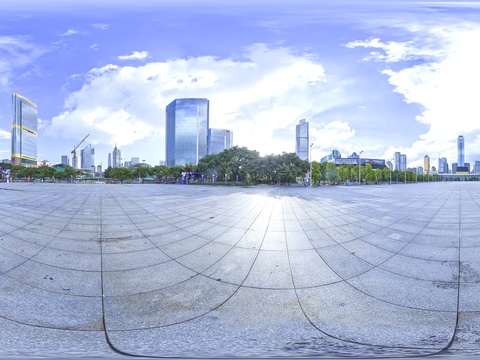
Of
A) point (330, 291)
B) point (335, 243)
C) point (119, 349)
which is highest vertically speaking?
point (335, 243)

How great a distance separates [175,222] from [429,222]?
552cm

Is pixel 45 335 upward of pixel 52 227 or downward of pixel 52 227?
downward

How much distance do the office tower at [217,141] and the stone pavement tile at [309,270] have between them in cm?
7628

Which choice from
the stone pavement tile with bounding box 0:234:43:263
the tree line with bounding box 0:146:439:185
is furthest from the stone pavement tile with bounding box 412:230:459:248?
the tree line with bounding box 0:146:439:185

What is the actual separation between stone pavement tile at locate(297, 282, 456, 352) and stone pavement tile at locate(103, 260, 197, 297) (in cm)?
170

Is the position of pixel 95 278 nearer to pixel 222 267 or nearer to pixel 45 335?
pixel 45 335

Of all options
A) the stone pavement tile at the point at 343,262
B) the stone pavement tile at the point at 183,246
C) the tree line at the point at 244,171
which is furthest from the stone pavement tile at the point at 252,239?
the tree line at the point at 244,171

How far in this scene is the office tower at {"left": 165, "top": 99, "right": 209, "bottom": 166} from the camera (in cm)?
6109

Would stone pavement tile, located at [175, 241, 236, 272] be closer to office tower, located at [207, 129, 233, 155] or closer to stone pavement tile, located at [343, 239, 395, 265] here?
stone pavement tile, located at [343, 239, 395, 265]

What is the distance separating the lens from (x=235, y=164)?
3866 centimetres

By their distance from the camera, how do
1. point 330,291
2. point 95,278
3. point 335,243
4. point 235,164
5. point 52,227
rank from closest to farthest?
point 330,291
point 95,278
point 335,243
point 52,227
point 235,164

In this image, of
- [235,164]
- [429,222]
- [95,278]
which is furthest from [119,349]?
[235,164]

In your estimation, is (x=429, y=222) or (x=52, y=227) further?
(x=429, y=222)

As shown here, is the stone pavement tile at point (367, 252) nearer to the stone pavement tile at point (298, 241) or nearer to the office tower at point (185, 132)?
the stone pavement tile at point (298, 241)
